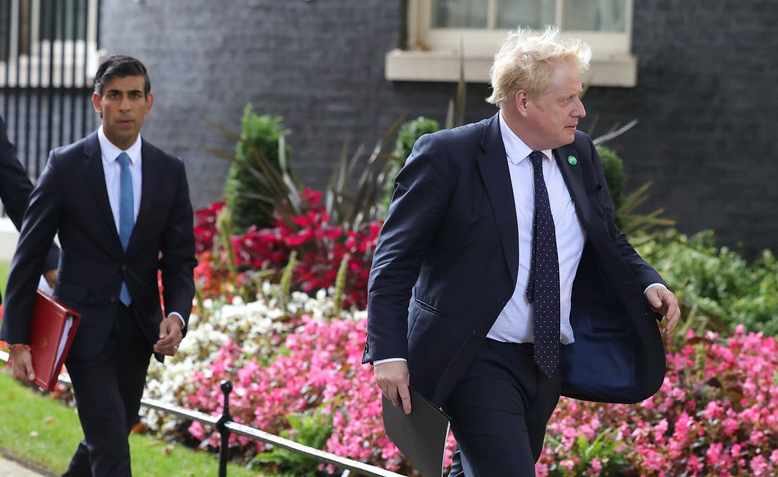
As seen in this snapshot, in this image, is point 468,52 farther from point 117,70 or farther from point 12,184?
point 117,70

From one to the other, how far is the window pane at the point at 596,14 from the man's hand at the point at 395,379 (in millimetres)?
7498

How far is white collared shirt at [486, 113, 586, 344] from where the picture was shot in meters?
4.04

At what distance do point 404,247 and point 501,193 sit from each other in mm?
315

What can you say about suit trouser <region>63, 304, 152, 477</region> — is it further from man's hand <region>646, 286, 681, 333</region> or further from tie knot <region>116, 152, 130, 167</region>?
man's hand <region>646, 286, 681, 333</region>

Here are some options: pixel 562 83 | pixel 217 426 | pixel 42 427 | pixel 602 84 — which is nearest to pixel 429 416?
pixel 562 83

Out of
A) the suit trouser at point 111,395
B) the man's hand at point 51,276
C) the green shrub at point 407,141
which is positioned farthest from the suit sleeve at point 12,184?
the green shrub at point 407,141

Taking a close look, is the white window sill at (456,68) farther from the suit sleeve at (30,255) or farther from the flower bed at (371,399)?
the suit sleeve at (30,255)

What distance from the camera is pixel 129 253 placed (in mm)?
5047

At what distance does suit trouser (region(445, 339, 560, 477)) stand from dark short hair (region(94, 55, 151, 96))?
182 cm

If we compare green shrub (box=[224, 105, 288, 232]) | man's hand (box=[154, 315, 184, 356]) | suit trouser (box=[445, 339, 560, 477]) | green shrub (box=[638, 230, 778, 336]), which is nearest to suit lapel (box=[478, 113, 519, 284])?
suit trouser (box=[445, 339, 560, 477])

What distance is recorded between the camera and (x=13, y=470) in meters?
6.68

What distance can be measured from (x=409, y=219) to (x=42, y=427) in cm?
404

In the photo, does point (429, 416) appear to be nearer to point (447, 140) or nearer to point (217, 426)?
point (447, 140)

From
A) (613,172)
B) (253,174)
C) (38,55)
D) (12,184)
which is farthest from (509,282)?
(38,55)
